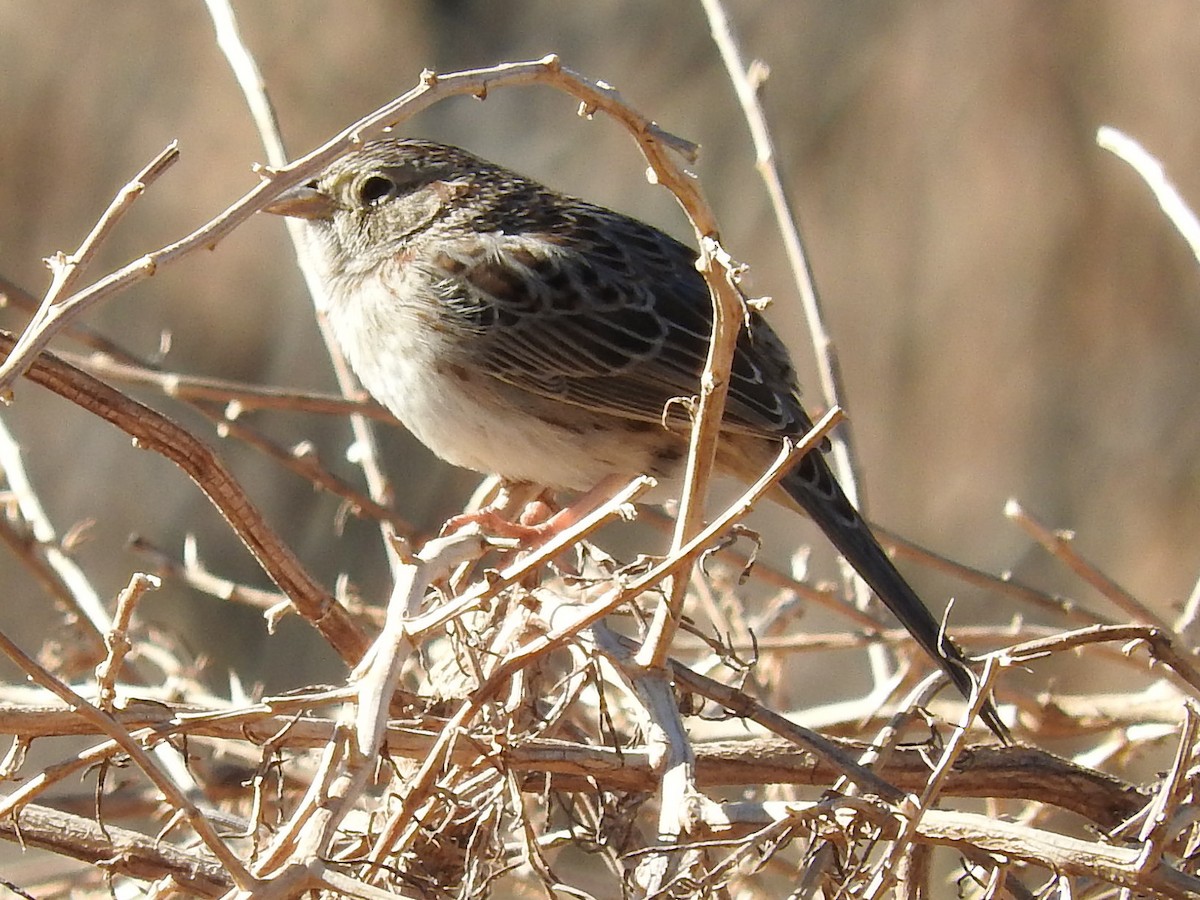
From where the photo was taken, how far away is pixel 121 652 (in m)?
1.55

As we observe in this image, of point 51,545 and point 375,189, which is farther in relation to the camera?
point 375,189

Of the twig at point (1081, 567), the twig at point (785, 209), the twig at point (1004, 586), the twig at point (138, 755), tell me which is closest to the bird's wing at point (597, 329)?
the twig at point (785, 209)

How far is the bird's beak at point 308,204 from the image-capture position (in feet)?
11.3

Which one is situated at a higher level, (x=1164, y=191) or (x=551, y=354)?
(x=1164, y=191)

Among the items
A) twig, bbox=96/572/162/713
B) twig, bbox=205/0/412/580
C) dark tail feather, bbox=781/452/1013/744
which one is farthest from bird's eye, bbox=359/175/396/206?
twig, bbox=96/572/162/713

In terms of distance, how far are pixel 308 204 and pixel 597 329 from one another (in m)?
0.81

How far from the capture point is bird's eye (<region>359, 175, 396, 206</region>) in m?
3.45

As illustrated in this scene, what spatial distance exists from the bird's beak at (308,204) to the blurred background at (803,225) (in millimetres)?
2457

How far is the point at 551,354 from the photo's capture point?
311cm

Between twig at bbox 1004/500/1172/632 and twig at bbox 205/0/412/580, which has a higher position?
twig at bbox 205/0/412/580

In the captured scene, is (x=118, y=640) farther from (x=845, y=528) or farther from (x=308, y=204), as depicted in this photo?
(x=308, y=204)

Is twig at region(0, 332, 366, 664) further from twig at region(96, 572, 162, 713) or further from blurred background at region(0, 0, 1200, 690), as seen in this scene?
blurred background at region(0, 0, 1200, 690)

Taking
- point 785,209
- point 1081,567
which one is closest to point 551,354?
point 785,209

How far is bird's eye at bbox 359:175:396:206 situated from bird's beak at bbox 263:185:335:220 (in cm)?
8
